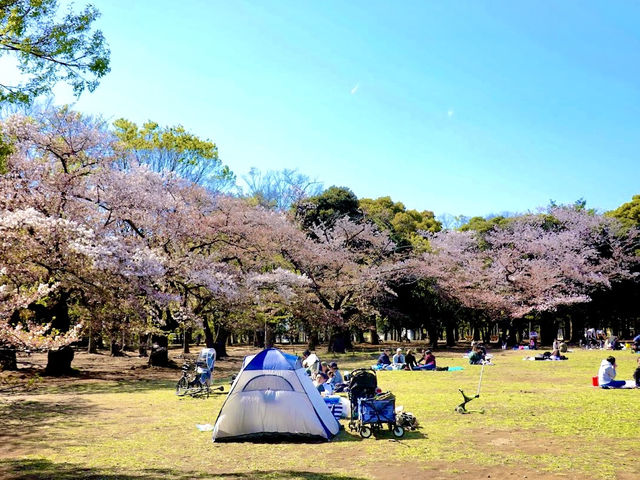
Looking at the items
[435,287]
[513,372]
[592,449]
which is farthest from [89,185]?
[435,287]

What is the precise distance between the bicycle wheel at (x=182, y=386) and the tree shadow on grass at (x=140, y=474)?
8.50m

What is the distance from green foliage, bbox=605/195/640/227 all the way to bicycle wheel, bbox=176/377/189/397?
41.2 metres

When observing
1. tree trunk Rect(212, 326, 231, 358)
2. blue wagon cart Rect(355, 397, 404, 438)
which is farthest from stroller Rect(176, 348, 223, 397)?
tree trunk Rect(212, 326, 231, 358)

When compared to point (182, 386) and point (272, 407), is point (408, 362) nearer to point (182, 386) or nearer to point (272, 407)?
point (182, 386)

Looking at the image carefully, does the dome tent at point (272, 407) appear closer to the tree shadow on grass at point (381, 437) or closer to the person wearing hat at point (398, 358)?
the tree shadow on grass at point (381, 437)

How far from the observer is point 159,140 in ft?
116

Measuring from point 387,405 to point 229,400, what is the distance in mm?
3210

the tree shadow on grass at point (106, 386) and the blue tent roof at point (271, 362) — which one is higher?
the blue tent roof at point (271, 362)

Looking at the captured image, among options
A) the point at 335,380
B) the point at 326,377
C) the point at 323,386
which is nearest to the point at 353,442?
the point at 323,386

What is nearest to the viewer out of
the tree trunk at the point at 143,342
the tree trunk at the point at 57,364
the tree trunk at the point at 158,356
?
the tree trunk at the point at 57,364

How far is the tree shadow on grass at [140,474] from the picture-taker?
25.5 ft

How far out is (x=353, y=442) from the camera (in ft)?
33.3

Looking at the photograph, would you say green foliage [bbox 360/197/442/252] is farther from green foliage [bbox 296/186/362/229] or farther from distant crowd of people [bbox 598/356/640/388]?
distant crowd of people [bbox 598/356/640/388]

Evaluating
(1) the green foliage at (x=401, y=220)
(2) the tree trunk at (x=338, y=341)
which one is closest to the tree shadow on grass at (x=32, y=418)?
(2) the tree trunk at (x=338, y=341)
